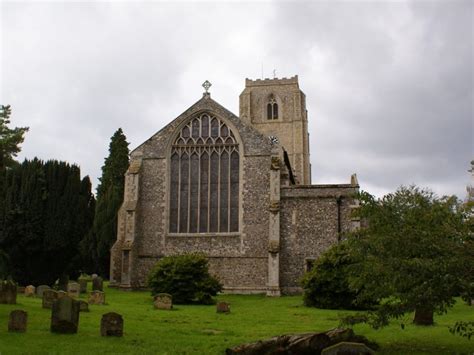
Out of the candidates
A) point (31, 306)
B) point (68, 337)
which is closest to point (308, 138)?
point (31, 306)

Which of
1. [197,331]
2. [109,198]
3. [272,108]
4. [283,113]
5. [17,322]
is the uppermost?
[272,108]

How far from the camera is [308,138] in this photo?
198 ft

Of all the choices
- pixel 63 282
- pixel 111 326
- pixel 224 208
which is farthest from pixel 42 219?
pixel 111 326

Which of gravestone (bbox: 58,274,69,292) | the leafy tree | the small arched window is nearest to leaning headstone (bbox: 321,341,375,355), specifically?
gravestone (bbox: 58,274,69,292)

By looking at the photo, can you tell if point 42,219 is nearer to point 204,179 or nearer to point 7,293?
point 204,179

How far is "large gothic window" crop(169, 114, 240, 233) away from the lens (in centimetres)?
2925

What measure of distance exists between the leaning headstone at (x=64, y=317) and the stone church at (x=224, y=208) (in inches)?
600

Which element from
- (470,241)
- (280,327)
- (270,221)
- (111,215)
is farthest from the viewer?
(111,215)

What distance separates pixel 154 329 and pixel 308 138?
4817 cm

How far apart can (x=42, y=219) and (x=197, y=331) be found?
15.8 m

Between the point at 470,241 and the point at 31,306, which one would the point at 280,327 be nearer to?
the point at 470,241

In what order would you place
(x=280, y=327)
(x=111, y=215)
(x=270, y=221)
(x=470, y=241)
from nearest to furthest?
(x=470, y=241) → (x=280, y=327) → (x=270, y=221) → (x=111, y=215)

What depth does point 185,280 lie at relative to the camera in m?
23.5

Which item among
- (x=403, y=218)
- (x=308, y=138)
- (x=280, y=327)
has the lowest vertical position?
(x=280, y=327)
